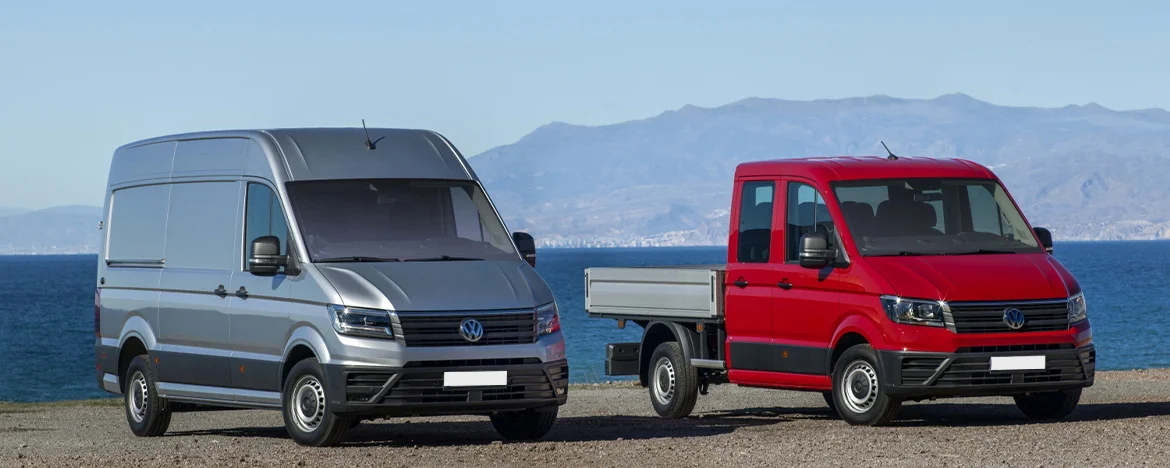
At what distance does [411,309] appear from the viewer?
12.9 meters

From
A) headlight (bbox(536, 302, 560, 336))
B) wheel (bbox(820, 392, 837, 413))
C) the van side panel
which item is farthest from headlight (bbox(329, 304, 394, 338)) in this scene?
wheel (bbox(820, 392, 837, 413))

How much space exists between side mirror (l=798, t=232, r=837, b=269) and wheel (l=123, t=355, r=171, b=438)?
5.67 metres

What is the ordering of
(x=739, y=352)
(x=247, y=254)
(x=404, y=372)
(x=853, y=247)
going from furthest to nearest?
(x=739, y=352) → (x=853, y=247) → (x=247, y=254) → (x=404, y=372)

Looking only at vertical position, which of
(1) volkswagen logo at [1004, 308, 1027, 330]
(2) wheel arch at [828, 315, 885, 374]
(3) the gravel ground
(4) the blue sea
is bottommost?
(4) the blue sea

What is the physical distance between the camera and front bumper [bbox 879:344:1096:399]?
1448 centimetres

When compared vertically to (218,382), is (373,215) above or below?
above

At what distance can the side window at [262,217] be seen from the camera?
1384 cm

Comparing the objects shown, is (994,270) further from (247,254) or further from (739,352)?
(247,254)

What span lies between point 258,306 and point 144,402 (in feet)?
7.59

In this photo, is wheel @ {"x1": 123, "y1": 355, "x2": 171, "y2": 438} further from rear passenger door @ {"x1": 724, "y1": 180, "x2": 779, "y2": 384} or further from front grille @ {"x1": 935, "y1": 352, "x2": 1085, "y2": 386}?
front grille @ {"x1": 935, "y1": 352, "x2": 1085, "y2": 386}

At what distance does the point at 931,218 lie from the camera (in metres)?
15.6

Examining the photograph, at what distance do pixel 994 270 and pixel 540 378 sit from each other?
4.08 metres

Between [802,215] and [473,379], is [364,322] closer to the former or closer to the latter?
[473,379]

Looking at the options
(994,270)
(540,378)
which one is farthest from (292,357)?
(994,270)
